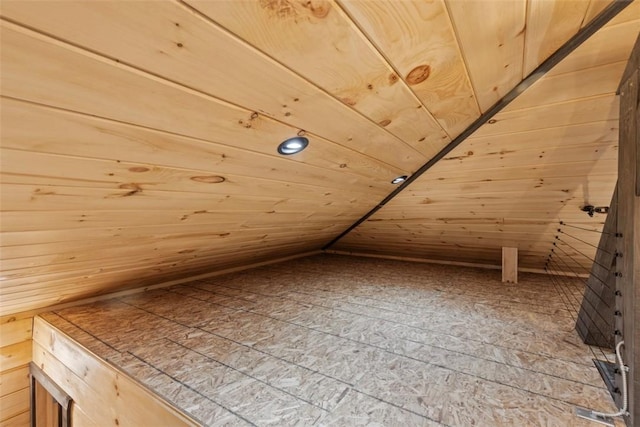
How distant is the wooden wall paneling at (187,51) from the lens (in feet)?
1.76

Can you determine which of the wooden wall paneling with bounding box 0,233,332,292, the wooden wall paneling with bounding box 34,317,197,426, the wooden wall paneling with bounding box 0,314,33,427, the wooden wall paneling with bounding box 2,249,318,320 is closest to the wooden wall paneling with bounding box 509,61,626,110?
the wooden wall paneling with bounding box 34,317,197,426

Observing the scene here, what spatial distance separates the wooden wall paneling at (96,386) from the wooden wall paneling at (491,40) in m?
1.58

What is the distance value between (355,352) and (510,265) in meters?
2.02

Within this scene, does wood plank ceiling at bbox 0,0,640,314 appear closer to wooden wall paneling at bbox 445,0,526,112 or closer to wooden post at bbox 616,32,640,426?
wooden wall paneling at bbox 445,0,526,112

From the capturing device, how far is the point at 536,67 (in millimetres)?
1182

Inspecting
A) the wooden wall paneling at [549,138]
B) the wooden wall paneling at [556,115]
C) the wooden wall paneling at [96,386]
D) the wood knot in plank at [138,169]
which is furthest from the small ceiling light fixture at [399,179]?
the wooden wall paneling at [96,386]

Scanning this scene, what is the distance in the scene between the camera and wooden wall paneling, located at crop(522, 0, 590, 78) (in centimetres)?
84

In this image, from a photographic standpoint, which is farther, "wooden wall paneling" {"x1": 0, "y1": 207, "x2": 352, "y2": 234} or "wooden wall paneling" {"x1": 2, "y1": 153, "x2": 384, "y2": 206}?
"wooden wall paneling" {"x1": 0, "y1": 207, "x2": 352, "y2": 234}

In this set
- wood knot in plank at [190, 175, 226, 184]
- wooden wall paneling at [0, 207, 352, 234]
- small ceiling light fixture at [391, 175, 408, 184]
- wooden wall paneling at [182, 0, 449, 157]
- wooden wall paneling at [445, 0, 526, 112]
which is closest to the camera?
wooden wall paneling at [182, 0, 449, 157]

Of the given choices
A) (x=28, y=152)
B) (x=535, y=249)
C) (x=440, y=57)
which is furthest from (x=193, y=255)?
(x=535, y=249)

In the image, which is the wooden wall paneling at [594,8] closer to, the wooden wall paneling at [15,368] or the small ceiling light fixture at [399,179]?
the small ceiling light fixture at [399,179]

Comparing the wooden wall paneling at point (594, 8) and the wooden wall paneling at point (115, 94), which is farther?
the wooden wall paneling at point (594, 8)

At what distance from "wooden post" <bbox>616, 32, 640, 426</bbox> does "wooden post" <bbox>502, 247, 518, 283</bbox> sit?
1716 millimetres

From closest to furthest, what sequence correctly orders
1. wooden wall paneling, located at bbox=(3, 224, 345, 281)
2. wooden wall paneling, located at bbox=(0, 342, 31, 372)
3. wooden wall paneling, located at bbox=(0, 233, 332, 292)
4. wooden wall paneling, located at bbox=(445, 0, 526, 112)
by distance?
1. wooden wall paneling, located at bbox=(445, 0, 526, 112)
2. wooden wall paneling, located at bbox=(3, 224, 345, 281)
3. wooden wall paneling, located at bbox=(0, 233, 332, 292)
4. wooden wall paneling, located at bbox=(0, 342, 31, 372)
